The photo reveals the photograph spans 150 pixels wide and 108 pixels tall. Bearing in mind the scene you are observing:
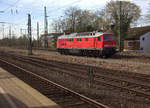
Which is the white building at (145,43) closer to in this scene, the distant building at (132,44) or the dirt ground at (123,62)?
the distant building at (132,44)

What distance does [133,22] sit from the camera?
49906 mm

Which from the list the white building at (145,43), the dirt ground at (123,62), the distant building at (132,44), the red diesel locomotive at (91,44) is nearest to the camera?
the dirt ground at (123,62)

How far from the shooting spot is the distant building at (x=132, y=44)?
41756 mm

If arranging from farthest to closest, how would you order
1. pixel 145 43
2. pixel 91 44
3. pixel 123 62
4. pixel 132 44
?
pixel 132 44
pixel 145 43
pixel 91 44
pixel 123 62

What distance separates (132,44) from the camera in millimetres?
42625

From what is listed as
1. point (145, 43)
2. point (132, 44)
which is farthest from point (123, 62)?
point (132, 44)

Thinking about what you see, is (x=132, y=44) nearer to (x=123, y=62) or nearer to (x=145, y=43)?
(x=145, y=43)

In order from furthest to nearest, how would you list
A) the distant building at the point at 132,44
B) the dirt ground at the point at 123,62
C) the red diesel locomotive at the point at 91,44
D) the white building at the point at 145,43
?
the distant building at the point at 132,44 → the white building at the point at 145,43 → the red diesel locomotive at the point at 91,44 → the dirt ground at the point at 123,62

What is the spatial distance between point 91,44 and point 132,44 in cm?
2222

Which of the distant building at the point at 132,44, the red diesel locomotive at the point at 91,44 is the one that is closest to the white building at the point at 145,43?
the distant building at the point at 132,44

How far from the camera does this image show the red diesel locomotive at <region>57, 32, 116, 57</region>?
22.2m

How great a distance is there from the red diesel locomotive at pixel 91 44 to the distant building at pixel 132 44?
19769mm

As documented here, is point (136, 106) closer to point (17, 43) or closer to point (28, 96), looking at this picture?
point (28, 96)

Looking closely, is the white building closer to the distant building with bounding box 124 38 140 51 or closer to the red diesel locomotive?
the distant building with bounding box 124 38 140 51
